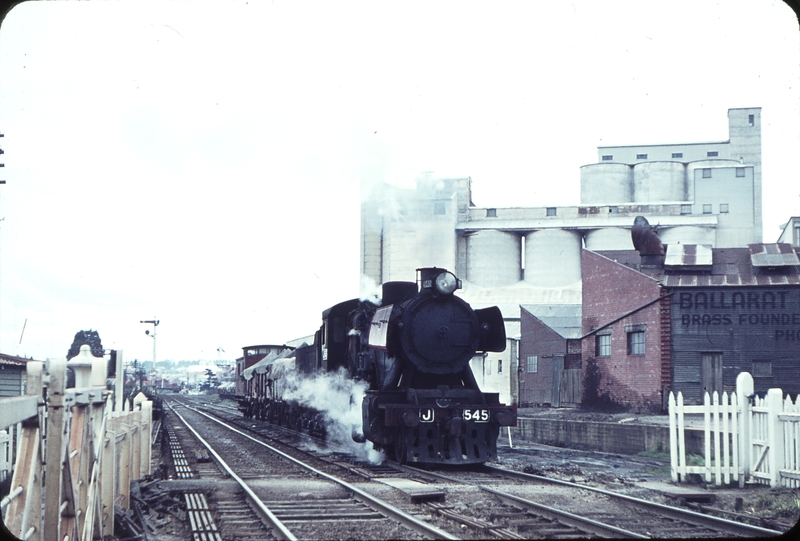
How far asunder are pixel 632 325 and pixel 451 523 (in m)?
19.2

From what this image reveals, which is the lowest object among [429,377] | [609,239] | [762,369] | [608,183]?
[429,377]

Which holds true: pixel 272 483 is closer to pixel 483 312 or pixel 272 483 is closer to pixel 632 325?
pixel 483 312

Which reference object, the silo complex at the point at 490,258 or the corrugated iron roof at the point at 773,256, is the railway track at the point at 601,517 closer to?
the corrugated iron roof at the point at 773,256

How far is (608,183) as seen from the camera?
6644cm

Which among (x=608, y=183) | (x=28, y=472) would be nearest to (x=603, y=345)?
(x=28, y=472)

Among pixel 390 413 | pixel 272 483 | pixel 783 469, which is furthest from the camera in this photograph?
pixel 390 413

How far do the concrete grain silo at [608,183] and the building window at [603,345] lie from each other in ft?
128

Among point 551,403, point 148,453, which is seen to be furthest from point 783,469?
point 551,403

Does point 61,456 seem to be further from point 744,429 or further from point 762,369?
point 762,369

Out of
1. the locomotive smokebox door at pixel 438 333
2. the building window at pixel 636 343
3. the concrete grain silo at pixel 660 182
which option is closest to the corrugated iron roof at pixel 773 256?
the building window at pixel 636 343

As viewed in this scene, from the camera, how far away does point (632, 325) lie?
1046 inches

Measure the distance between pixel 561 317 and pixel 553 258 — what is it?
21205 mm

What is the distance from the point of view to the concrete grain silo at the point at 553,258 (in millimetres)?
55281

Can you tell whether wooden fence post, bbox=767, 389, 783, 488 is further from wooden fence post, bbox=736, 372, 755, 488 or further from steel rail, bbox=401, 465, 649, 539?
steel rail, bbox=401, 465, 649, 539
